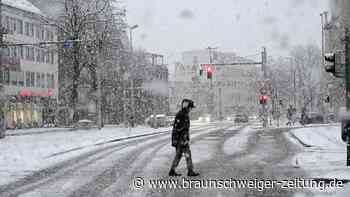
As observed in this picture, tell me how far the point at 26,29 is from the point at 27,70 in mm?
4480

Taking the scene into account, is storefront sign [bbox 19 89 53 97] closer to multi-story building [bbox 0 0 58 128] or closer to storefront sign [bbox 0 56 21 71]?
multi-story building [bbox 0 0 58 128]

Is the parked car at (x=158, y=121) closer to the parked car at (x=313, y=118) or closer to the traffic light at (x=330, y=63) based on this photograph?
the parked car at (x=313, y=118)

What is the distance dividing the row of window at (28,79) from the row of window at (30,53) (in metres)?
1.68

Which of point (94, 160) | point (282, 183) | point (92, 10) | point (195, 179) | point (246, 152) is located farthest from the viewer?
point (92, 10)

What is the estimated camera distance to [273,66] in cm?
11681

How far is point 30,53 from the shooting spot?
234 feet

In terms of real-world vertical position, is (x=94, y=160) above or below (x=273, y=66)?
below

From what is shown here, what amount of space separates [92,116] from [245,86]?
67905mm

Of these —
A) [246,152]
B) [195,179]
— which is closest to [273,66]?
[246,152]

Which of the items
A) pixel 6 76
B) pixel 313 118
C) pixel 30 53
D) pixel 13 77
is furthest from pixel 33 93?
pixel 313 118

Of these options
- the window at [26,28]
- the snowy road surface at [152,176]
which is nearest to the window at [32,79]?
the window at [26,28]

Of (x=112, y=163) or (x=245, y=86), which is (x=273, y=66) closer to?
(x=245, y=86)

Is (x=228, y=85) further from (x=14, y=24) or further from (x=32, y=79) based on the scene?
(x=14, y=24)

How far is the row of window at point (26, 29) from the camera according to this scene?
2606 inches
